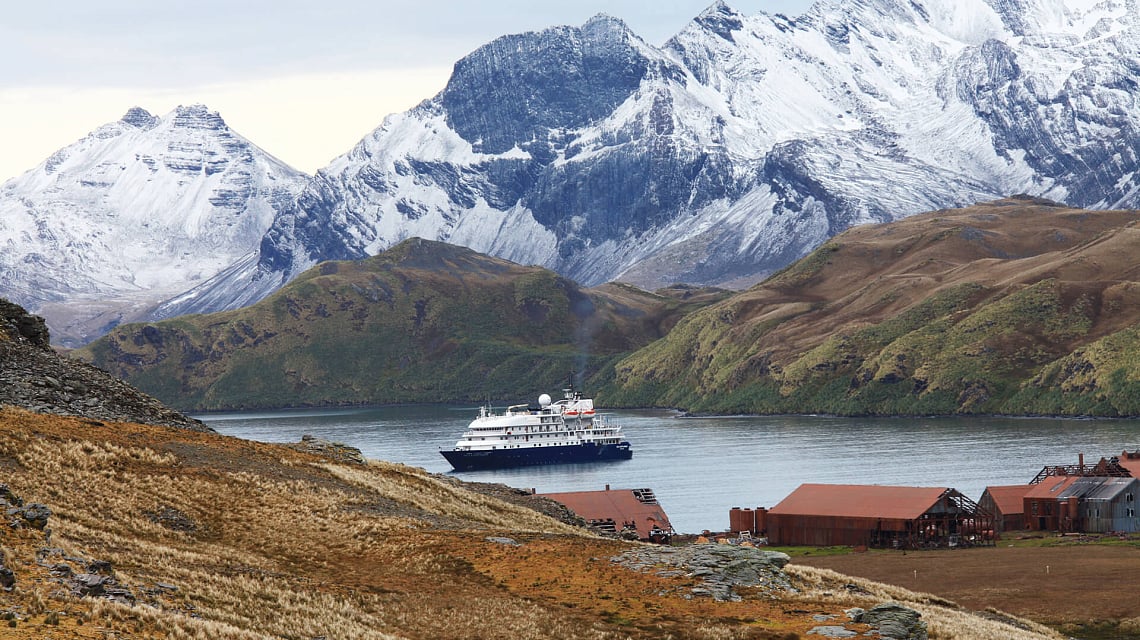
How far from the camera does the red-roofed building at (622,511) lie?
4279 inches

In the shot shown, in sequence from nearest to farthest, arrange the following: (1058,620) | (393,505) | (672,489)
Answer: (393,505) < (1058,620) < (672,489)

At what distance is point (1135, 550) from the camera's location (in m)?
102

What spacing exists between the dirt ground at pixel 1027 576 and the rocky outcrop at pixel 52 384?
45015 mm

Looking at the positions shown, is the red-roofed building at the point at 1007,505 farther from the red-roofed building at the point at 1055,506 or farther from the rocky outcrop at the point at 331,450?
the rocky outcrop at the point at 331,450

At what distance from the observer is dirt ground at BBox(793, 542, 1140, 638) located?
75312mm

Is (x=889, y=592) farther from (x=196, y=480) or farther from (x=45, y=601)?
(x=45, y=601)

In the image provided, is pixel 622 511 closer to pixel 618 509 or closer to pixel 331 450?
pixel 618 509

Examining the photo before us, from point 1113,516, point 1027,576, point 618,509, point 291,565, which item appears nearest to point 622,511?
point 618,509

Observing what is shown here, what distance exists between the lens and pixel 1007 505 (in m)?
125

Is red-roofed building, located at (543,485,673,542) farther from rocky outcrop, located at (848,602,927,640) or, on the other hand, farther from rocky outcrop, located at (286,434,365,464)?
rocky outcrop, located at (848,602,927,640)

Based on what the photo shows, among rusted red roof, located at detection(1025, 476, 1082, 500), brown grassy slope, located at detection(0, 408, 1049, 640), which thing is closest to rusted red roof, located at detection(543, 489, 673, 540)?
rusted red roof, located at detection(1025, 476, 1082, 500)

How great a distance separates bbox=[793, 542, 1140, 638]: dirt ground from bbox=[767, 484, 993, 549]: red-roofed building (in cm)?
330

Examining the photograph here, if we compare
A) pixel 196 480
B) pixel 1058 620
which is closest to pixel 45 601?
pixel 196 480

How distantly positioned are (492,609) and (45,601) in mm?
16341
